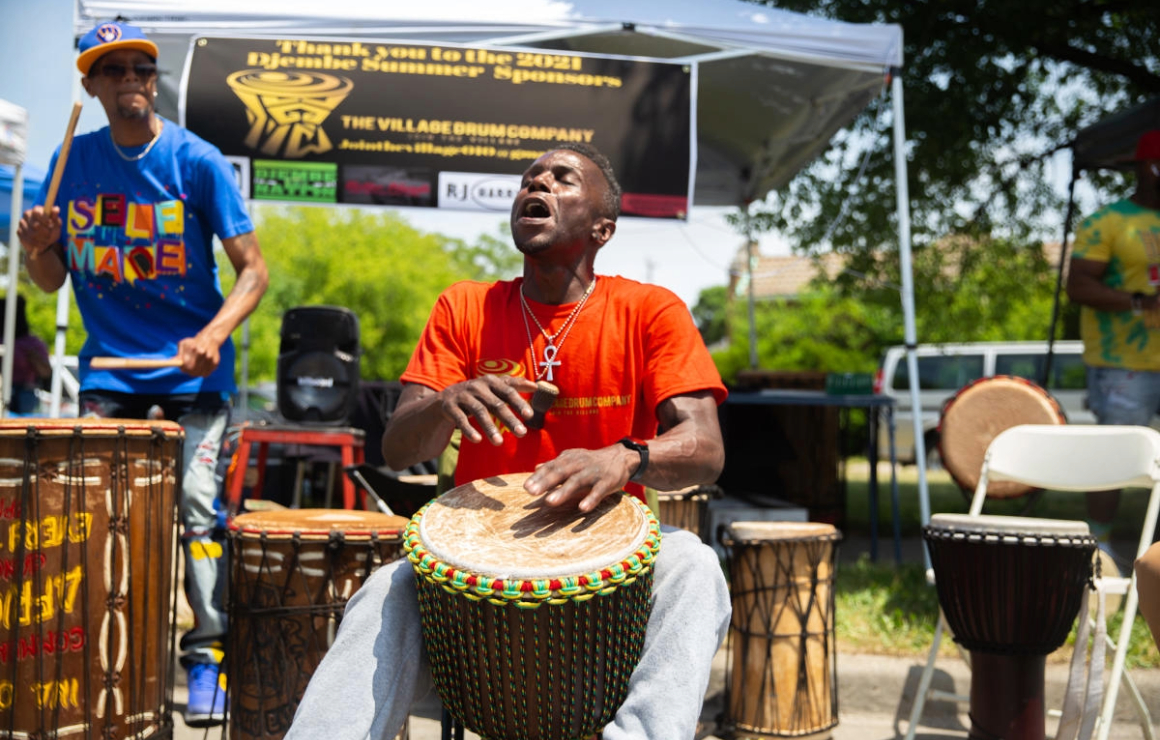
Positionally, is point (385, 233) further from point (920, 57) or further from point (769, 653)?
point (769, 653)

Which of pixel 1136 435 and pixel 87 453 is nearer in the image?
pixel 87 453

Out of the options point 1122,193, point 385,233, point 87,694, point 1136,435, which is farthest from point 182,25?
point 385,233

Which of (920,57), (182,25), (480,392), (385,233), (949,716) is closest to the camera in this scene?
(480,392)

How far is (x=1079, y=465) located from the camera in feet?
10.7

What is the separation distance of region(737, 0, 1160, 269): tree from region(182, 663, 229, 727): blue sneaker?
5.83 m

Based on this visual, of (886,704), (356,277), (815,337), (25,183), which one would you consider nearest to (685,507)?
(886,704)

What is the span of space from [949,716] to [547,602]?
8.73 ft

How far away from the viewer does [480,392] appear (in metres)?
1.95

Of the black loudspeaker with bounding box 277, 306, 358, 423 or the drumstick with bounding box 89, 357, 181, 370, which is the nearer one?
the drumstick with bounding box 89, 357, 181, 370

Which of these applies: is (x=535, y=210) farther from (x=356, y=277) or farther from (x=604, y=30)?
(x=356, y=277)

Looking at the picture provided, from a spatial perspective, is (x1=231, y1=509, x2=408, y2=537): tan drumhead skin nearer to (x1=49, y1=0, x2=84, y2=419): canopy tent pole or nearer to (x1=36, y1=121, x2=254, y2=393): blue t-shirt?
(x1=36, y1=121, x2=254, y2=393): blue t-shirt

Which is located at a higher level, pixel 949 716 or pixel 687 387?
pixel 687 387

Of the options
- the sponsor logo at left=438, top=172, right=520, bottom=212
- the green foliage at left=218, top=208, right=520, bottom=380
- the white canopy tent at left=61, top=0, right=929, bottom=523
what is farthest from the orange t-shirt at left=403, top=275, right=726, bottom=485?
the green foliage at left=218, top=208, right=520, bottom=380

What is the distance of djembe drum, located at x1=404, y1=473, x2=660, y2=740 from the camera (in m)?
1.72
